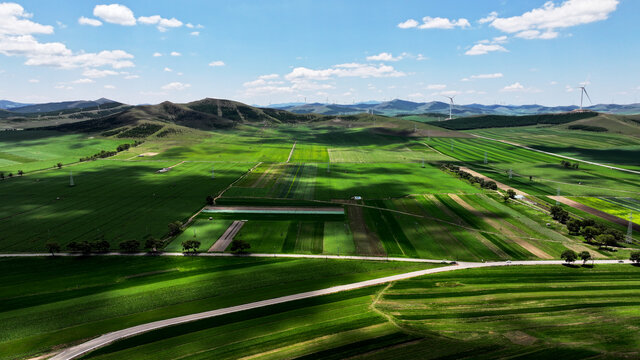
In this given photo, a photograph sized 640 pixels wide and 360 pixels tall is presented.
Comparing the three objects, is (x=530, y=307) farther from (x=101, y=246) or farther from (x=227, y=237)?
(x=101, y=246)

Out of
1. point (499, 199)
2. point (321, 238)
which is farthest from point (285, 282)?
point (499, 199)

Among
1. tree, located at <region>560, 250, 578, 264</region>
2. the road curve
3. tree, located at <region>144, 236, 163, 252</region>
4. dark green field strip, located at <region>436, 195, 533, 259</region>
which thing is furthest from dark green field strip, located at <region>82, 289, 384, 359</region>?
tree, located at <region>560, 250, 578, 264</region>

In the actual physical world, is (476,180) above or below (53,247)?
above

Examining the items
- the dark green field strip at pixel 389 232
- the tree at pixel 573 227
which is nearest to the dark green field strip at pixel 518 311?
the dark green field strip at pixel 389 232

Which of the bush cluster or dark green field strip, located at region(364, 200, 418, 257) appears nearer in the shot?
dark green field strip, located at region(364, 200, 418, 257)

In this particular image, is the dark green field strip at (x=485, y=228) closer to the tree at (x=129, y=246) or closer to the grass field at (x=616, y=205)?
the grass field at (x=616, y=205)

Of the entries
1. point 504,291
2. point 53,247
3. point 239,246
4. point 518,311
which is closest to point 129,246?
point 53,247

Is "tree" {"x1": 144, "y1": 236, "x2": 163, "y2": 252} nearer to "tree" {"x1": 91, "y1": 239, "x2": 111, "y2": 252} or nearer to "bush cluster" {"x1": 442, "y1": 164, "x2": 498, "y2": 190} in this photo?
"tree" {"x1": 91, "y1": 239, "x2": 111, "y2": 252}

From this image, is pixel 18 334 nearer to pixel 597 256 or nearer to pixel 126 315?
pixel 126 315
